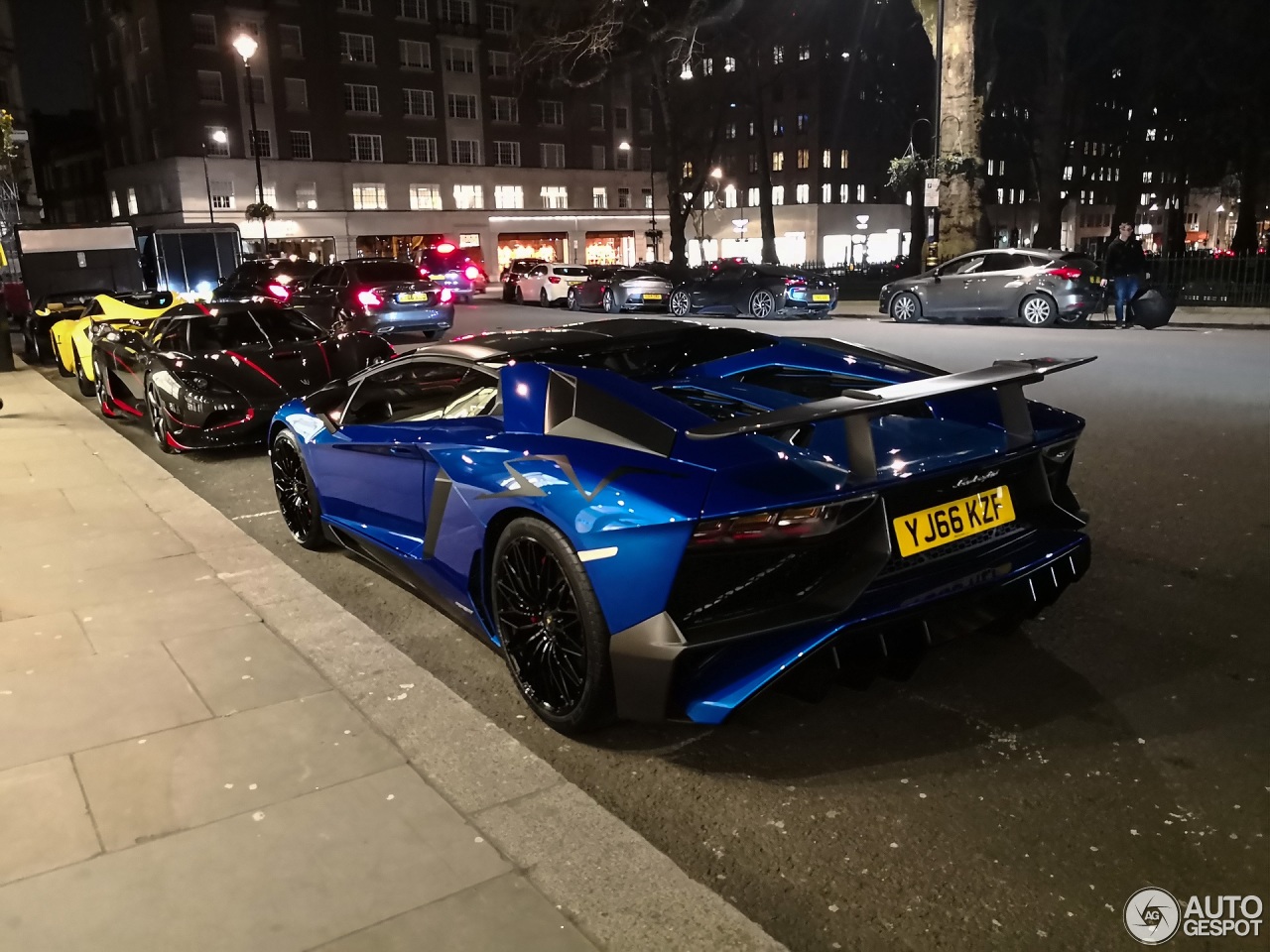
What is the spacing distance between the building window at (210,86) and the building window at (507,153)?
17.0 m

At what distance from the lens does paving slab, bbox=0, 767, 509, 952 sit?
261cm

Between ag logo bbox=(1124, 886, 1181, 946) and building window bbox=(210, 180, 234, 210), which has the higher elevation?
building window bbox=(210, 180, 234, 210)

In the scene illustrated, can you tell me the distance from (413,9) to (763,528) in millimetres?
65050

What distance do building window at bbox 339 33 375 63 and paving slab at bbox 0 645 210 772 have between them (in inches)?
2379

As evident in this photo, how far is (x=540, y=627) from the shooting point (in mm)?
3732

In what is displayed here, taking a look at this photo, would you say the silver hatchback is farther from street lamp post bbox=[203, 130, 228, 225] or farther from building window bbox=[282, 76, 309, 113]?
building window bbox=[282, 76, 309, 113]

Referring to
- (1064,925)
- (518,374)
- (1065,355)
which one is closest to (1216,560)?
(1064,925)

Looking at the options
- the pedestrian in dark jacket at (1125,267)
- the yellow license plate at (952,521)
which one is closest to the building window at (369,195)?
the pedestrian in dark jacket at (1125,267)

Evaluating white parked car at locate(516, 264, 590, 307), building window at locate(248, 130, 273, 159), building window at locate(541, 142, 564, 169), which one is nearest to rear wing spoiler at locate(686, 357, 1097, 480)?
white parked car at locate(516, 264, 590, 307)

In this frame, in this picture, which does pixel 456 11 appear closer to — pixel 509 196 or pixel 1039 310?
pixel 509 196

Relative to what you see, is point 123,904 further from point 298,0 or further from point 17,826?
point 298,0

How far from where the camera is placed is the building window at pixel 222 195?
2083 inches

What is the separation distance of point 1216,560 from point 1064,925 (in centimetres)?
340

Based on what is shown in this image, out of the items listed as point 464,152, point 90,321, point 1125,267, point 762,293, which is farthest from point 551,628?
point 464,152
